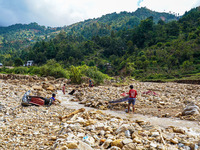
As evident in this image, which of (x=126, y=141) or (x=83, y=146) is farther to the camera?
(x=126, y=141)

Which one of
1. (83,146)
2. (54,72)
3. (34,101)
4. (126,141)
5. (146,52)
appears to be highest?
(146,52)

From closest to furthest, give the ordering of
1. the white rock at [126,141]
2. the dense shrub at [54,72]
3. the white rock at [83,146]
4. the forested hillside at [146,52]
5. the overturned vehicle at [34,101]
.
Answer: the white rock at [83,146], the white rock at [126,141], the overturned vehicle at [34,101], the dense shrub at [54,72], the forested hillside at [146,52]

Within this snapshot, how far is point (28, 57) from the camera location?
7062 centimetres

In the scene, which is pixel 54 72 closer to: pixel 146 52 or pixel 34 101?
pixel 34 101

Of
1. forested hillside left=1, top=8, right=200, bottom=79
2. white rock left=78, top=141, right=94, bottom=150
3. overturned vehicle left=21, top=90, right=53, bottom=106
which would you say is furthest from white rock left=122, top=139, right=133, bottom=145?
forested hillside left=1, top=8, right=200, bottom=79

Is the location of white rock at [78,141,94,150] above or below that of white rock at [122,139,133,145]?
below

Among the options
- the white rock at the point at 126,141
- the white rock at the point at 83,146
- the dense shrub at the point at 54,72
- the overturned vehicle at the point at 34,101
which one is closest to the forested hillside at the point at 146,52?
the dense shrub at the point at 54,72

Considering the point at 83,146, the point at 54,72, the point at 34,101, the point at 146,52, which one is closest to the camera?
the point at 83,146

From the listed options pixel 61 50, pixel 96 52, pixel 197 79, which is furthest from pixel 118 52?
→ pixel 197 79

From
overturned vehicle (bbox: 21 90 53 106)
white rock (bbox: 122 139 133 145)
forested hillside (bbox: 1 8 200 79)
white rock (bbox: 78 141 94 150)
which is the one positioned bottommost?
white rock (bbox: 78 141 94 150)

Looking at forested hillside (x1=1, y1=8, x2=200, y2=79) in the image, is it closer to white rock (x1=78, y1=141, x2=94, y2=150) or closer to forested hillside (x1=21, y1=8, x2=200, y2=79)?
forested hillside (x1=21, y1=8, x2=200, y2=79)

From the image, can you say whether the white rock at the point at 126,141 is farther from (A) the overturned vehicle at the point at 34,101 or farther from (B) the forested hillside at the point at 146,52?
(B) the forested hillside at the point at 146,52

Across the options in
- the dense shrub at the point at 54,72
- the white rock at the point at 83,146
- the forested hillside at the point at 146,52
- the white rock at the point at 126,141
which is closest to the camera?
the white rock at the point at 83,146

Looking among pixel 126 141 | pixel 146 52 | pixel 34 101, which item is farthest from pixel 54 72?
pixel 146 52
